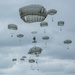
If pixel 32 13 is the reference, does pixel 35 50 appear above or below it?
above

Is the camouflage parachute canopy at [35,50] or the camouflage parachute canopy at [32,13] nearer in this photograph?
the camouflage parachute canopy at [32,13]

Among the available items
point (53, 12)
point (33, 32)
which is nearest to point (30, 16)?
point (53, 12)

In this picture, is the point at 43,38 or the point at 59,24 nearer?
the point at 59,24

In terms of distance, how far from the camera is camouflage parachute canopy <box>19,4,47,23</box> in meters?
136

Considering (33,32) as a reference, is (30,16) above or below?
below

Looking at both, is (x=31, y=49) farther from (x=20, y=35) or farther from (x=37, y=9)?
(x=37, y=9)

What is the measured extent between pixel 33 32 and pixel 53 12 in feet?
53.4

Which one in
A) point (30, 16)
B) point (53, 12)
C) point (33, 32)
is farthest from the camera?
point (33, 32)

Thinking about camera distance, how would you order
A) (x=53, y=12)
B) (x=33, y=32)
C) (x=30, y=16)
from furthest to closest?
1. (x=33, y=32)
2. (x=53, y=12)
3. (x=30, y=16)

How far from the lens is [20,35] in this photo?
173m

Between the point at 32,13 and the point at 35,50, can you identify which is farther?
the point at 35,50

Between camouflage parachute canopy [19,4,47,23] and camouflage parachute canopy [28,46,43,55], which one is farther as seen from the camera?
camouflage parachute canopy [28,46,43,55]

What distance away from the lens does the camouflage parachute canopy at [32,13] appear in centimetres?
13638

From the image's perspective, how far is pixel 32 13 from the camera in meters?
136
